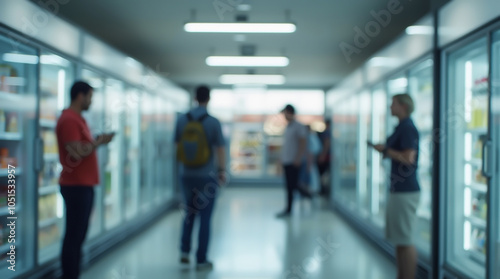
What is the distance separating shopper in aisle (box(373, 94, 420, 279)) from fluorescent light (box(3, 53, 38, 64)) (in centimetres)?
268

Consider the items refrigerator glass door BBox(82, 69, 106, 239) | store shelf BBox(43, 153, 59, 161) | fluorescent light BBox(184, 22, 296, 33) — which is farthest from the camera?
fluorescent light BBox(184, 22, 296, 33)

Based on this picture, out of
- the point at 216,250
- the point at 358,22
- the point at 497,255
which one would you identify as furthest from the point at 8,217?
the point at 358,22

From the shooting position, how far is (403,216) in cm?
367

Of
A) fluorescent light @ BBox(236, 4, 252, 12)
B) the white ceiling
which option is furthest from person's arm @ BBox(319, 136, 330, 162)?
fluorescent light @ BBox(236, 4, 252, 12)

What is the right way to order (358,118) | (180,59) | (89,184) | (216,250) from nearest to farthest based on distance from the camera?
(89,184) < (216,250) < (358,118) < (180,59)

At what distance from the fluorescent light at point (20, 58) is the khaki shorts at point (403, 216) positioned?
2885mm

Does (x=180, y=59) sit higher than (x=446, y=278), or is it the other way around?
(x=180, y=59)

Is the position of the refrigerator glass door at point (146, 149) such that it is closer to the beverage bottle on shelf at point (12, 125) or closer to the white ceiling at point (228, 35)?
the white ceiling at point (228, 35)

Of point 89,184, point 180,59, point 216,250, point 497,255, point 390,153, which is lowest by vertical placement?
point 216,250

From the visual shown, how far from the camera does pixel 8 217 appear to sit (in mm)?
3686

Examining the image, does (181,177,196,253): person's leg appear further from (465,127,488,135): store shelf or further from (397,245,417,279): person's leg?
(465,127,488,135): store shelf

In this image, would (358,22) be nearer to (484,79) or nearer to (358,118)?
(358,118)

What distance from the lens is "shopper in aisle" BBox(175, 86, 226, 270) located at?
4.39 meters

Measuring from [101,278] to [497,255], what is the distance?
10.0ft
